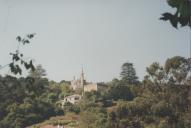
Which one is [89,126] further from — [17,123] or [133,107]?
[17,123]

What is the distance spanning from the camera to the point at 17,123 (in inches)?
3019

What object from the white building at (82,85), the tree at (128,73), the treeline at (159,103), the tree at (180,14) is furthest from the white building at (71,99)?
the tree at (180,14)

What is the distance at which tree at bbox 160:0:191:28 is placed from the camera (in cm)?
309

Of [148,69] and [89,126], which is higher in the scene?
[148,69]

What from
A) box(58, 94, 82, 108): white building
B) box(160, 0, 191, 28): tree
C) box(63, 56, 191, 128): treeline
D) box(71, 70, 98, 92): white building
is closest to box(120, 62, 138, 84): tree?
box(71, 70, 98, 92): white building

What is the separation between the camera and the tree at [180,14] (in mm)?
3088

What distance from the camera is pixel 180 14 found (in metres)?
3.15

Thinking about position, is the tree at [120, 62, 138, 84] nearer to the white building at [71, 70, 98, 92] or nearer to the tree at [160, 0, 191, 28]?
the white building at [71, 70, 98, 92]

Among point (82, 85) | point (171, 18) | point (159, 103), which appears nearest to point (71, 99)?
point (82, 85)

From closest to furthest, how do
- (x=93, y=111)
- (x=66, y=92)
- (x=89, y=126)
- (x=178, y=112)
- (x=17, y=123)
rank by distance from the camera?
(x=178, y=112) < (x=89, y=126) < (x=93, y=111) < (x=17, y=123) < (x=66, y=92)

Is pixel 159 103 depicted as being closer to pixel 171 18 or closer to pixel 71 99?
pixel 171 18

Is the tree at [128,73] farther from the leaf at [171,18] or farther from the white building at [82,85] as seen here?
the leaf at [171,18]

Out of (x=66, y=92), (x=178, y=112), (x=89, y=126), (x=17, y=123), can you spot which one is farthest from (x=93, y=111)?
(x=66, y=92)

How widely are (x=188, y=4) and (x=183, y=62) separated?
4426cm
